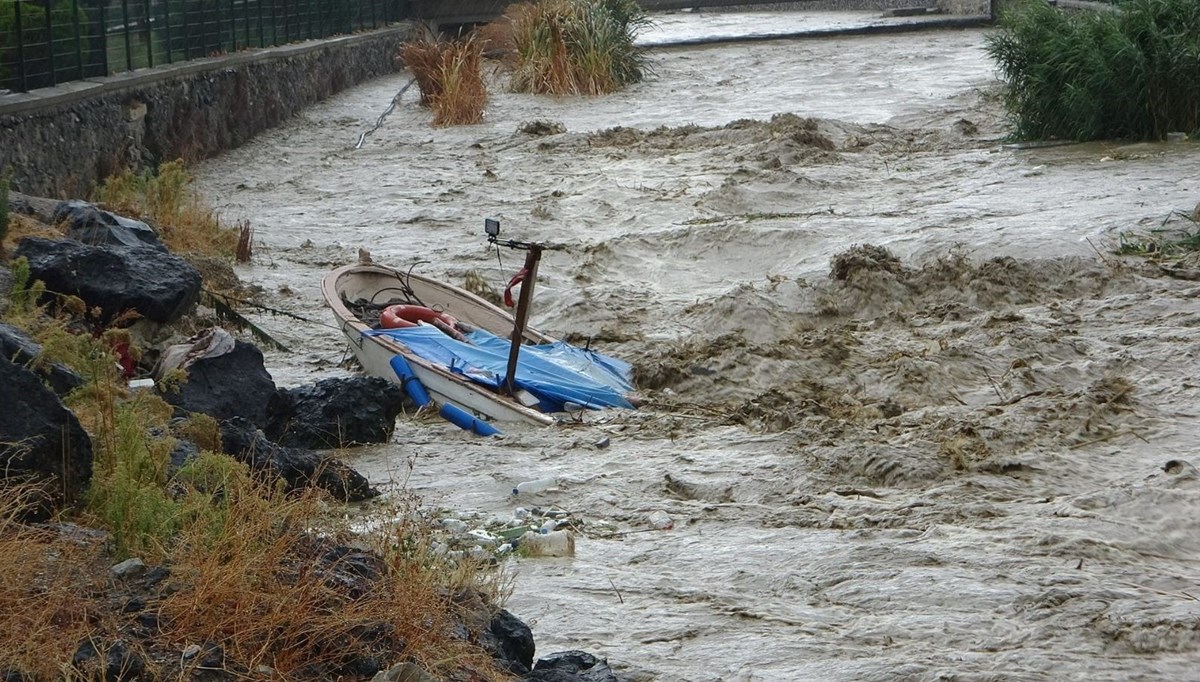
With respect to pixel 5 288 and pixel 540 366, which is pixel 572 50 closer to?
pixel 540 366

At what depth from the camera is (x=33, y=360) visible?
696cm

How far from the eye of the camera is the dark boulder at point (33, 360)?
6945 mm

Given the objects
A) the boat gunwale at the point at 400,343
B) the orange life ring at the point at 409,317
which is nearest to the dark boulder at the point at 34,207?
the boat gunwale at the point at 400,343

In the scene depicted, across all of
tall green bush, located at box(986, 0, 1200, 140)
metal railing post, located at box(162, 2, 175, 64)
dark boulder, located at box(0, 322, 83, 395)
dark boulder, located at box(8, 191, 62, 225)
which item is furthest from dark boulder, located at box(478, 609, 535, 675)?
metal railing post, located at box(162, 2, 175, 64)

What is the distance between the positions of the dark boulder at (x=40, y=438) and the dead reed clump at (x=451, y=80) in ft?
54.5

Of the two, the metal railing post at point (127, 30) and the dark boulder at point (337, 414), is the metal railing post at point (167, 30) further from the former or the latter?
the dark boulder at point (337, 414)

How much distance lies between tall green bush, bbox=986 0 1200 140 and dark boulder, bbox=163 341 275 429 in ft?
30.9

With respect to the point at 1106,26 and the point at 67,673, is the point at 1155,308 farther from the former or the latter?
the point at 67,673

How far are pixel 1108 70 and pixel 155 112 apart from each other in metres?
10.5

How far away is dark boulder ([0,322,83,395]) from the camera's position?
6945 millimetres

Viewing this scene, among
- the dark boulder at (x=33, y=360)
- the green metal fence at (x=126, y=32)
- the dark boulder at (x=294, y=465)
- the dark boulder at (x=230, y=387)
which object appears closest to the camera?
the dark boulder at (x=33, y=360)

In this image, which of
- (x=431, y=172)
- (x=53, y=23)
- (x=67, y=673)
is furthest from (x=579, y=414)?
(x=431, y=172)

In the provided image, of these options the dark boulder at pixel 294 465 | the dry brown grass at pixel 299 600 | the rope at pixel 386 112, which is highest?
the dry brown grass at pixel 299 600

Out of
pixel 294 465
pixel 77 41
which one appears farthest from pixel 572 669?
pixel 77 41
